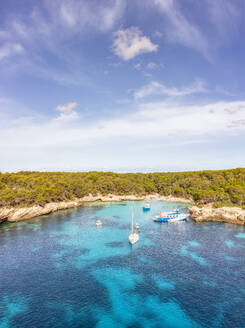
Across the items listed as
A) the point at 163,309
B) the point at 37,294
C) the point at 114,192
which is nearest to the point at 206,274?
the point at 163,309

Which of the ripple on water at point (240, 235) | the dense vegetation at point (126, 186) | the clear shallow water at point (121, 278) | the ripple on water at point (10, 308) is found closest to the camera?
the ripple on water at point (10, 308)

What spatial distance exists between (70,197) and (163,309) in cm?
9542

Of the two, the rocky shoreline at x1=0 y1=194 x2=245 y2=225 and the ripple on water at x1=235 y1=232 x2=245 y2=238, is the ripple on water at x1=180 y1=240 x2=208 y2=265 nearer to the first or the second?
the ripple on water at x1=235 y1=232 x2=245 y2=238

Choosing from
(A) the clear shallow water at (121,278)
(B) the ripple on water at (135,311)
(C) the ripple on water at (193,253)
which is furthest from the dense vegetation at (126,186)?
(B) the ripple on water at (135,311)

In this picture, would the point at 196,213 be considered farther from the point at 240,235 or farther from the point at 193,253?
the point at 193,253

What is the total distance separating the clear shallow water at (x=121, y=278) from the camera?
3244cm

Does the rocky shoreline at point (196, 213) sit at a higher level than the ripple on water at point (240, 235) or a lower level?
higher

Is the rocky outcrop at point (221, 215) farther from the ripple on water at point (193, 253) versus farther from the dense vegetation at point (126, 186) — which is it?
the ripple on water at point (193, 253)

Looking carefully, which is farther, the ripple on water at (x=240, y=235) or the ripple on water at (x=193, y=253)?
the ripple on water at (x=240, y=235)

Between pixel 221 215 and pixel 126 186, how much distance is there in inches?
2871

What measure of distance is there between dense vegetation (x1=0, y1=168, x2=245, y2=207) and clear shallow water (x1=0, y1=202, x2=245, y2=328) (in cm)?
2352

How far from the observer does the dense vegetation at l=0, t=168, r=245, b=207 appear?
96.3 m

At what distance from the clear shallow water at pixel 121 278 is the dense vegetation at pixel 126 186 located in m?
23.5

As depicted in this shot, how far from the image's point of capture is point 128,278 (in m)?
43.2
